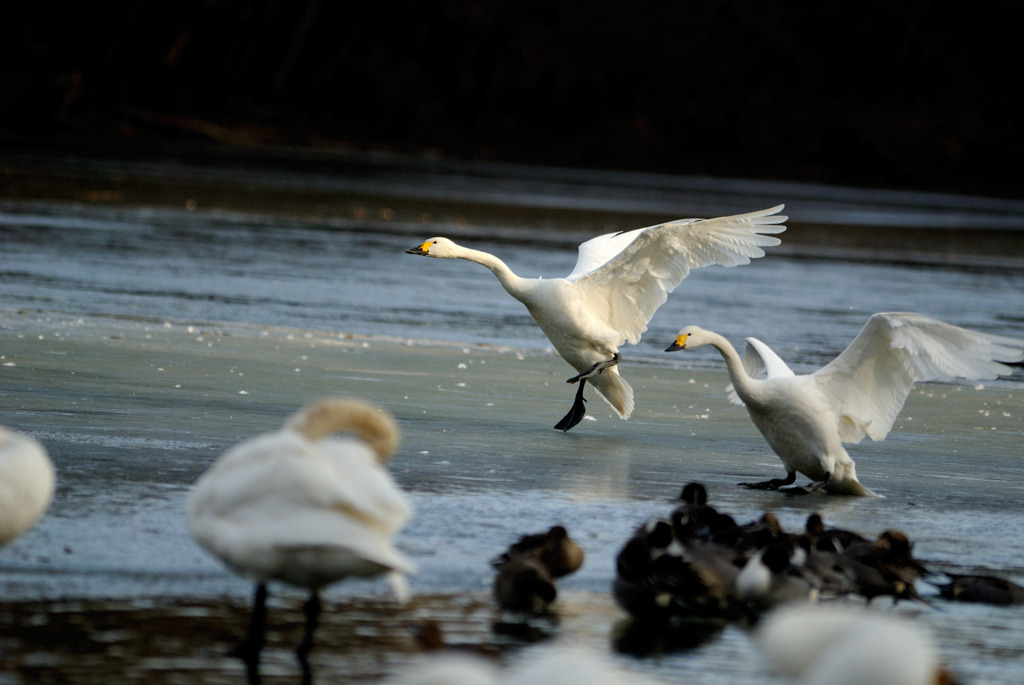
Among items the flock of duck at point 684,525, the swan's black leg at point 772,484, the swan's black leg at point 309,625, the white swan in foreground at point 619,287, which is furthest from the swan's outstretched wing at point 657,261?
the swan's black leg at point 309,625

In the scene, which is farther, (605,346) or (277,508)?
(605,346)

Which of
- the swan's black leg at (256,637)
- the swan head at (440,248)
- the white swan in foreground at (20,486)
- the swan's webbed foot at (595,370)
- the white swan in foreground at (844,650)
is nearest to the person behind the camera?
the white swan in foreground at (844,650)

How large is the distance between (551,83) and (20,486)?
276ft

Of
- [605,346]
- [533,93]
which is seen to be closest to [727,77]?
[533,93]

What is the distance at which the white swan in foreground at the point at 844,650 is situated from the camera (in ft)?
8.96

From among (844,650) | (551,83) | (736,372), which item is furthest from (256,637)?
(551,83)

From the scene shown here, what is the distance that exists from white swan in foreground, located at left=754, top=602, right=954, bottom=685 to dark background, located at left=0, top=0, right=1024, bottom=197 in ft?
184

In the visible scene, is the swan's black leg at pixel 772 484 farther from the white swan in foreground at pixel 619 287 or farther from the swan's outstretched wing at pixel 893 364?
the white swan in foreground at pixel 619 287

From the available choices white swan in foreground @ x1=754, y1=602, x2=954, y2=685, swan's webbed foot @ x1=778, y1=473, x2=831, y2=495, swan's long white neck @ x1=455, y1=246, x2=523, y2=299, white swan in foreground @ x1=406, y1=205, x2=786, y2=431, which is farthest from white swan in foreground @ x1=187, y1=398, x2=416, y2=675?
swan's long white neck @ x1=455, y1=246, x2=523, y2=299

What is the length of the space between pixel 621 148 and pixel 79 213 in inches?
2449

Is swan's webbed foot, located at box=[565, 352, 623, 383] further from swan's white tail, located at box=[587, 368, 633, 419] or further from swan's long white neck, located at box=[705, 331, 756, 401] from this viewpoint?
swan's long white neck, located at box=[705, 331, 756, 401]

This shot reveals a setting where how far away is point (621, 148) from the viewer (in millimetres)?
83250

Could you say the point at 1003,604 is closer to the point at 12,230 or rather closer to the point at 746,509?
the point at 746,509

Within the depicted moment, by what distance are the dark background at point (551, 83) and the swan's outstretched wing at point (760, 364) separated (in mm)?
50430
